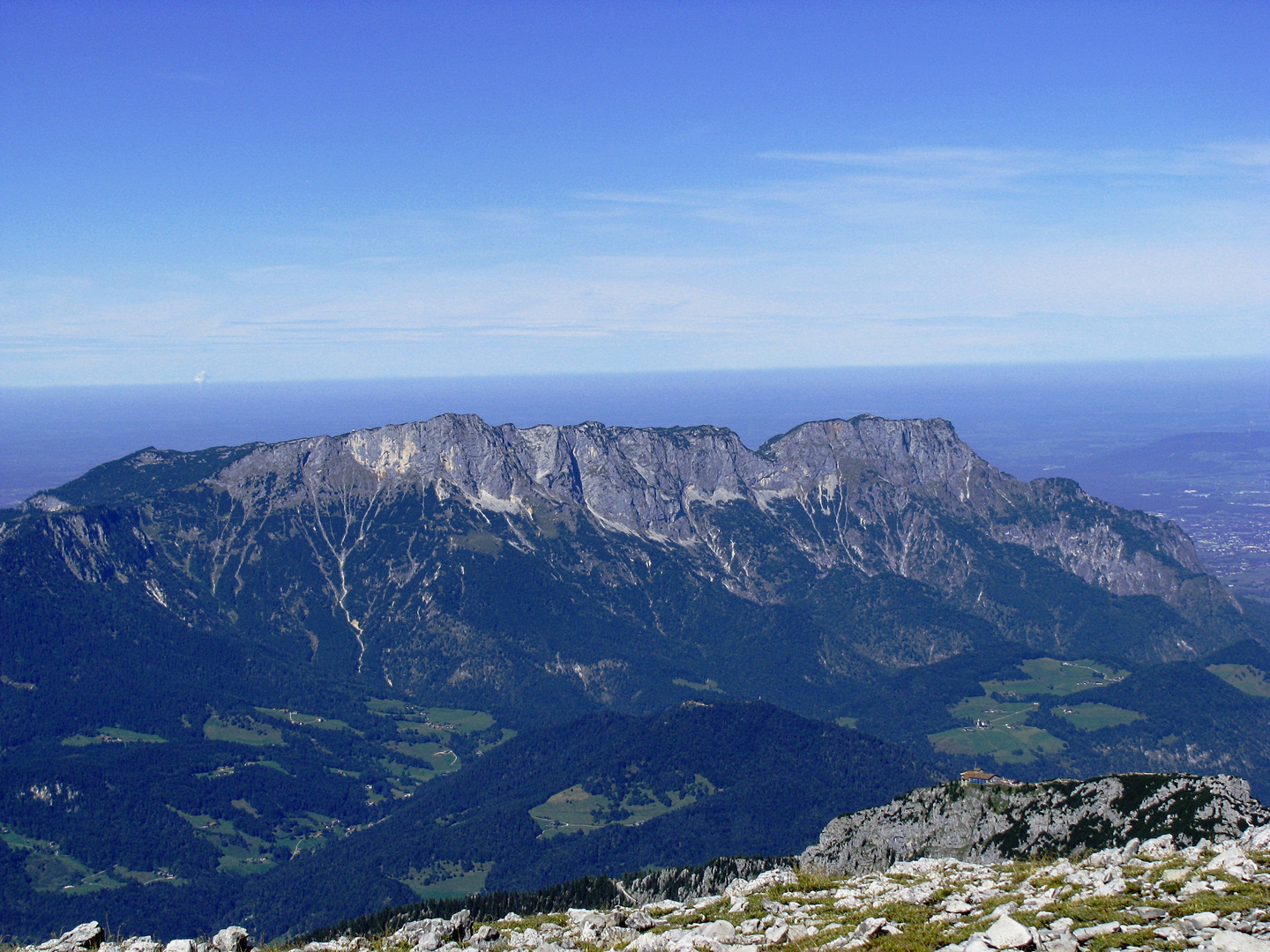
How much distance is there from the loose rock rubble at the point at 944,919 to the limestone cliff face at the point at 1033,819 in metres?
48.9

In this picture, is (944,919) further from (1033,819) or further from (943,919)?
(1033,819)

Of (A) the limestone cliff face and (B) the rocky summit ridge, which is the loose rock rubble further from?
(A) the limestone cliff face

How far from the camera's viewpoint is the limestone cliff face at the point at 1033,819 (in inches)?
3524

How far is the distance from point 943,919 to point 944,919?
52 mm

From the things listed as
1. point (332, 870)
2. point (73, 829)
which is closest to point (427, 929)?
point (332, 870)

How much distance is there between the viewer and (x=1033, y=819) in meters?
104

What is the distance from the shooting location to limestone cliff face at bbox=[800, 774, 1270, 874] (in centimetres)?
8950

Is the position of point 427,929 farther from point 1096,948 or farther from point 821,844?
point 821,844

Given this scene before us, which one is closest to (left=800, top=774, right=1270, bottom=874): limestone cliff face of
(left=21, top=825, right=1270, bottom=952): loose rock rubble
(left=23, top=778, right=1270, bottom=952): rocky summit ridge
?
(left=21, top=825, right=1270, bottom=952): loose rock rubble

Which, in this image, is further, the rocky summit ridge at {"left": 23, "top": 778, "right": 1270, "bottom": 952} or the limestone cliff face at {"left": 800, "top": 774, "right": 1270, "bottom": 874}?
the limestone cliff face at {"left": 800, "top": 774, "right": 1270, "bottom": 874}

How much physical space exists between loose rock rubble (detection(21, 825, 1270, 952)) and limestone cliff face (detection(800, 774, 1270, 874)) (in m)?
48.9

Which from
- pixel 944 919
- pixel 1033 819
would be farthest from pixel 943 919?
pixel 1033 819

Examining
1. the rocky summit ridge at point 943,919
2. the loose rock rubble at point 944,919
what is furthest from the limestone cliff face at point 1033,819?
the rocky summit ridge at point 943,919

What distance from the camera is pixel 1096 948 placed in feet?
84.3
